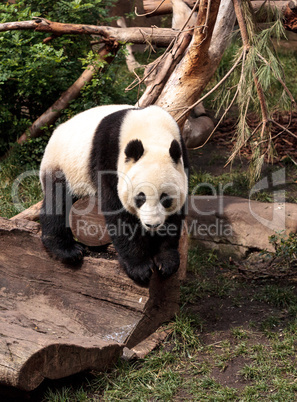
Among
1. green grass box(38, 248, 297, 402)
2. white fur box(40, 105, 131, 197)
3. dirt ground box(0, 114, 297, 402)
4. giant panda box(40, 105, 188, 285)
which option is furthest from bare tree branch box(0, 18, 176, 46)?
green grass box(38, 248, 297, 402)

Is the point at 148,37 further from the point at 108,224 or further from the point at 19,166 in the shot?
the point at 108,224

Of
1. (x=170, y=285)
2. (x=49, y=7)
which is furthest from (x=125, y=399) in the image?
(x=49, y=7)

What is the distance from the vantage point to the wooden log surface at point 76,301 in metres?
3.36

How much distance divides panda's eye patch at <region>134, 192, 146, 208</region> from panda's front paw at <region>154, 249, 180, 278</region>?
55cm

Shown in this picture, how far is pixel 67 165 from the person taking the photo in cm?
404

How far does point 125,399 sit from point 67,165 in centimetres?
193

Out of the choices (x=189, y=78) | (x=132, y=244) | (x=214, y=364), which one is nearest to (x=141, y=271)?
(x=132, y=244)

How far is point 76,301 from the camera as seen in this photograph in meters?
3.90

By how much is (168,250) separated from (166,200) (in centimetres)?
57

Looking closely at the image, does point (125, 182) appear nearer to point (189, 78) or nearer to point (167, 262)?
point (167, 262)

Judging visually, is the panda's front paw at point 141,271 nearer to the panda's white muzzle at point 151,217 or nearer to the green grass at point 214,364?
the panda's white muzzle at point 151,217

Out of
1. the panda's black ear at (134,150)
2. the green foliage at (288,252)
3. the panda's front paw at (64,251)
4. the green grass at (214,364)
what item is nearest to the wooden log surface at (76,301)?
the panda's front paw at (64,251)

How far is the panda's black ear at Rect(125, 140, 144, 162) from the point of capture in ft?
10.8

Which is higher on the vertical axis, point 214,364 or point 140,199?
point 140,199
